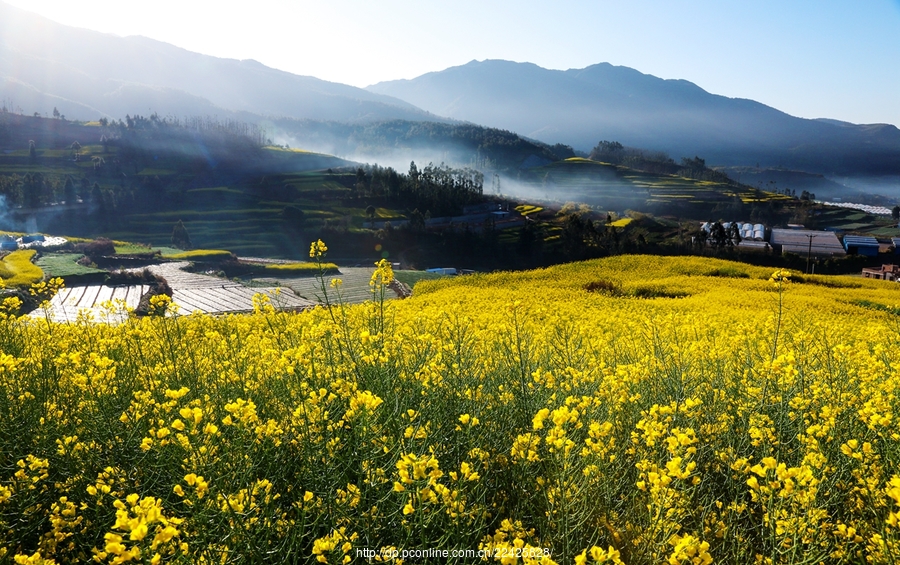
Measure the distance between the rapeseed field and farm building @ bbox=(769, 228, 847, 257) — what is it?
65.6 meters

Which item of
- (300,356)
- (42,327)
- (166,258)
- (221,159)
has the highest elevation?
(221,159)

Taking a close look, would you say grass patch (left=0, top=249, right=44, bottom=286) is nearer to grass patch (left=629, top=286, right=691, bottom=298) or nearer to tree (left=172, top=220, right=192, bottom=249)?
tree (left=172, top=220, right=192, bottom=249)

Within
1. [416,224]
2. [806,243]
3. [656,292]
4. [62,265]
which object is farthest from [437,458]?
[806,243]

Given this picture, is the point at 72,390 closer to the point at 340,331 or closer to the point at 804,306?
the point at 340,331

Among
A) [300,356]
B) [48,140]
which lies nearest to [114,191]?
[48,140]

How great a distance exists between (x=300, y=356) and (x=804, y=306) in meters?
15.3

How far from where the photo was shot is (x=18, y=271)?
103 feet

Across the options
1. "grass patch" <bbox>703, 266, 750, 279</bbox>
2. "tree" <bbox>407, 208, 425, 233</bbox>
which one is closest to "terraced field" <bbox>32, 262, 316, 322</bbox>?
"grass patch" <bbox>703, 266, 750, 279</bbox>

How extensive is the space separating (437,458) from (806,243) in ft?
264

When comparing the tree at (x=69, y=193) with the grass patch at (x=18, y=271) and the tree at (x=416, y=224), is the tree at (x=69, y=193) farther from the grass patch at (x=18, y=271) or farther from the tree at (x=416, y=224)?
the tree at (x=416, y=224)

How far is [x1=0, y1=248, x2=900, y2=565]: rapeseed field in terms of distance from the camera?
259 centimetres

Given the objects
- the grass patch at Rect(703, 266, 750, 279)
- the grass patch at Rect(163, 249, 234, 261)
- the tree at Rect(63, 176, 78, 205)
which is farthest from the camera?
the tree at Rect(63, 176, 78, 205)

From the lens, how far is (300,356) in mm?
4262

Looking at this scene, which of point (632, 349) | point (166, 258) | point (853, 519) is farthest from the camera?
point (166, 258)
